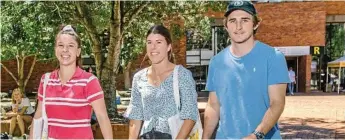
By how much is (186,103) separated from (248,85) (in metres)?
0.49

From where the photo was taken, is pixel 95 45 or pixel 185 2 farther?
pixel 185 2

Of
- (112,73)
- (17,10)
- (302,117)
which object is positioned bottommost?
(302,117)

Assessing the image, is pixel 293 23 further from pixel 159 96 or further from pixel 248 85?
pixel 248 85

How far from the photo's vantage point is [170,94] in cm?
309

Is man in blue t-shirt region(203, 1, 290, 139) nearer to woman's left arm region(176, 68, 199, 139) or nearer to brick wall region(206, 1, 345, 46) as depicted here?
woman's left arm region(176, 68, 199, 139)

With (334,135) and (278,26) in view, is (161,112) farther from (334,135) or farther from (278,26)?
(278,26)

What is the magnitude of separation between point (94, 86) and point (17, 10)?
7.00 meters

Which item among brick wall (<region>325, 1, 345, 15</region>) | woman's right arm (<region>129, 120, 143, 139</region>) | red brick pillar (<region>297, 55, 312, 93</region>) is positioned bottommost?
red brick pillar (<region>297, 55, 312, 93</region>)

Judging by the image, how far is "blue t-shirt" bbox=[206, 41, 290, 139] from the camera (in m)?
2.75

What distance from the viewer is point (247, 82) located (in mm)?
2750

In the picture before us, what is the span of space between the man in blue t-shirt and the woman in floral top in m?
0.22

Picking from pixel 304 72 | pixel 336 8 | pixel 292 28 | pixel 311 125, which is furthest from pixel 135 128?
pixel 336 8

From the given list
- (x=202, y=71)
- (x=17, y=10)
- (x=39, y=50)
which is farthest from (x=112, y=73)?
(x=202, y=71)

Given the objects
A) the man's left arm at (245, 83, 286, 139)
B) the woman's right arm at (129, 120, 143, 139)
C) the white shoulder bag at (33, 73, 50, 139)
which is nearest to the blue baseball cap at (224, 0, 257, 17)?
the man's left arm at (245, 83, 286, 139)
